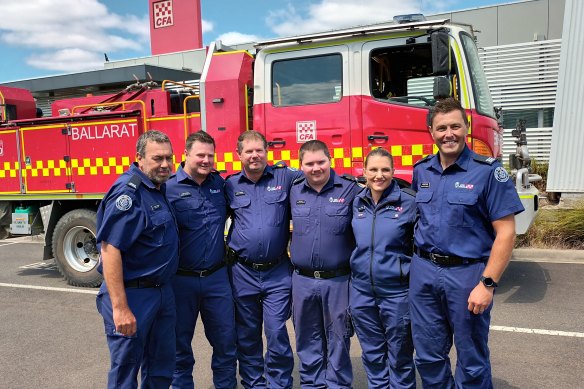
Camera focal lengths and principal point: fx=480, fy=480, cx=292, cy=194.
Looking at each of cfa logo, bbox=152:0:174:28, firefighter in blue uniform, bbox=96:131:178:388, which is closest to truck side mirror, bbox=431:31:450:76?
firefighter in blue uniform, bbox=96:131:178:388

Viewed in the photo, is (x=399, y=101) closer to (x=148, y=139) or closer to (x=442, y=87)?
(x=442, y=87)

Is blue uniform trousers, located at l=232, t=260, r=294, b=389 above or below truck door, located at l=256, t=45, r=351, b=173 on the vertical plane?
below

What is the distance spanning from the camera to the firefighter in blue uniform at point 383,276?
2.73 meters

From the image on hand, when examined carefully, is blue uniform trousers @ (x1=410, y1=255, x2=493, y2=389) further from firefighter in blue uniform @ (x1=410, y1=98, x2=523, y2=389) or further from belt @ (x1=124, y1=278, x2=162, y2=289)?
belt @ (x1=124, y1=278, x2=162, y2=289)

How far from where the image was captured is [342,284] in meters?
2.91

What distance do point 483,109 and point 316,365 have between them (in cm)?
318

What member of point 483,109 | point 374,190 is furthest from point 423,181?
point 483,109

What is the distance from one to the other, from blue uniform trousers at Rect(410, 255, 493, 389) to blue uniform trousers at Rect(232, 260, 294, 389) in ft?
2.75

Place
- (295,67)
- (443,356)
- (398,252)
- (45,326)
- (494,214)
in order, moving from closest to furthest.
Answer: (494,214), (443,356), (398,252), (45,326), (295,67)

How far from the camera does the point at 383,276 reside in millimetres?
2723

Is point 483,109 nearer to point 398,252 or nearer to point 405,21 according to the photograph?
point 405,21

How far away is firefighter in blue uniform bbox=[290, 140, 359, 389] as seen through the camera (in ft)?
9.55

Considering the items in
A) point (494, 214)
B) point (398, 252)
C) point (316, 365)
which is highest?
point (494, 214)

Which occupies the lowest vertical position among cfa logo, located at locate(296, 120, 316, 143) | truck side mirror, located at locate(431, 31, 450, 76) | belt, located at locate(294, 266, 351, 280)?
belt, located at locate(294, 266, 351, 280)
